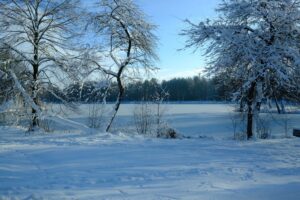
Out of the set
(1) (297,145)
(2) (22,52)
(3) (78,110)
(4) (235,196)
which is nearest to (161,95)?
(3) (78,110)

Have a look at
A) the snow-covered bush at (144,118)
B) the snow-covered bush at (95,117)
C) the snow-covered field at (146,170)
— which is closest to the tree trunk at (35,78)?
the snow-covered field at (146,170)

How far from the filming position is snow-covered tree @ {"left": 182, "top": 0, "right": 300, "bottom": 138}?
1102 cm

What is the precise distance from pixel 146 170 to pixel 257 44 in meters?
6.50

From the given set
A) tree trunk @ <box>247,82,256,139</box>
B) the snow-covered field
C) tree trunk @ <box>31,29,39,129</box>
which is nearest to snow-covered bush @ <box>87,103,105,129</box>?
tree trunk @ <box>31,29,39,129</box>

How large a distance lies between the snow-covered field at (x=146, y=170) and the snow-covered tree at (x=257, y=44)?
220 cm

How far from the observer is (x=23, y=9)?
14.0 m

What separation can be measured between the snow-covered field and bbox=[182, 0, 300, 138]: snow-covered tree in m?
2.20

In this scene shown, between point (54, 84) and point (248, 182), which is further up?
point (54, 84)

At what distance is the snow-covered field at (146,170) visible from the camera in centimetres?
589

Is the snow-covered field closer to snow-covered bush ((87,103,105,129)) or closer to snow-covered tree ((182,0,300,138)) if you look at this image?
snow-covered tree ((182,0,300,138))

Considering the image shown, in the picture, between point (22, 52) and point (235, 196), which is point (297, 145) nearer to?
point (235, 196)

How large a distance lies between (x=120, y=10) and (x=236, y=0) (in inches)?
206

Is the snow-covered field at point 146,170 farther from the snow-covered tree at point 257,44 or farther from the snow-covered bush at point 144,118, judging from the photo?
the snow-covered bush at point 144,118

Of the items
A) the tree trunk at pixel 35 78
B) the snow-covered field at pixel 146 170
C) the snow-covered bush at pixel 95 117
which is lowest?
the snow-covered field at pixel 146 170
